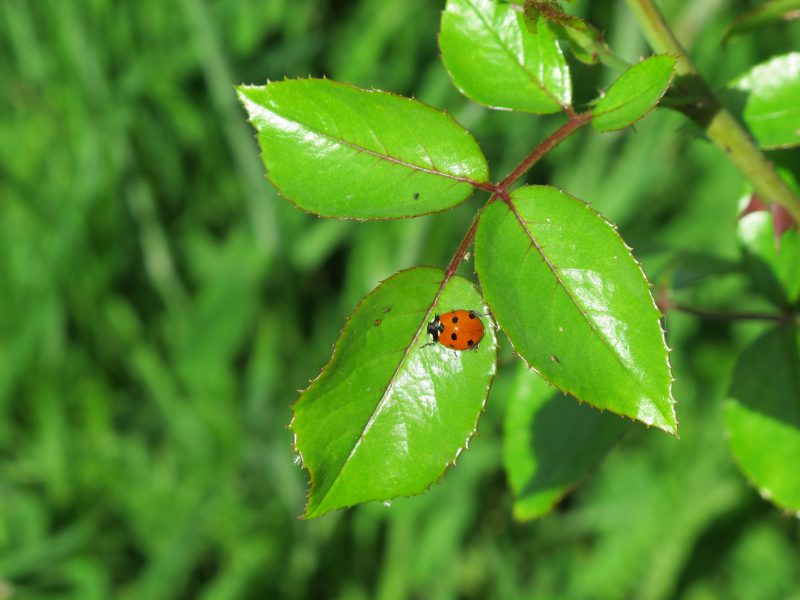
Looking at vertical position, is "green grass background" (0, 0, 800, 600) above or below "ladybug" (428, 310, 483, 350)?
below

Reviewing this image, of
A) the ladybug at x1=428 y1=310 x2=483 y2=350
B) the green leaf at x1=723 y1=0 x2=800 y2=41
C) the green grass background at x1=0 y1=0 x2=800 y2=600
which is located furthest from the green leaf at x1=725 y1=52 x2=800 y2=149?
the green grass background at x1=0 y1=0 x2=800 y2=600

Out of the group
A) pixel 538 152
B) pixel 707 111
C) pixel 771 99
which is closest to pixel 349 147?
pixel 538 152

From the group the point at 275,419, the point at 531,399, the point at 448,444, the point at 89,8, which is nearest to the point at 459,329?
the point at 448,444

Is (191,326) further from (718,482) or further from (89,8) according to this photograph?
(718,482)

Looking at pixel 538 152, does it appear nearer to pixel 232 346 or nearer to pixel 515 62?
pixel 515 62

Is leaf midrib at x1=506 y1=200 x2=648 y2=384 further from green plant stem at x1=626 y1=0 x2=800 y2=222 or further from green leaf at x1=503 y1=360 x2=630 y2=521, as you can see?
green leaf at x1=503 y1=360 x2=630 y2=521

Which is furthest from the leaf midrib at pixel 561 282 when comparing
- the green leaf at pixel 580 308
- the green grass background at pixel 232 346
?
the green grass background at pixel 232 346
